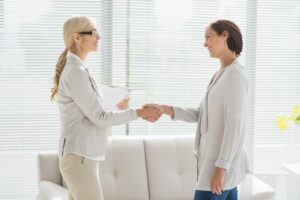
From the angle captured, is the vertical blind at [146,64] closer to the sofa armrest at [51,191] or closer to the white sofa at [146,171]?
the white sofa at [146,171]

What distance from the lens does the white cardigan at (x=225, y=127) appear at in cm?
222

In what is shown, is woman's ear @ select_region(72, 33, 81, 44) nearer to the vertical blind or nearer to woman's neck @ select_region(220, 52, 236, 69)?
woman's neck @ select_region(220, 52, 236, 69)

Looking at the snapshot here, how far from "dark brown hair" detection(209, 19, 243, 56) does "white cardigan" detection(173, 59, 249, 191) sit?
8 centimetres

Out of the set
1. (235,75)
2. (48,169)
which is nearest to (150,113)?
(235,75)

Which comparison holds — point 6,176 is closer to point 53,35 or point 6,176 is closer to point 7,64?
point 7,64

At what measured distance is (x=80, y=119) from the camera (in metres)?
2.45

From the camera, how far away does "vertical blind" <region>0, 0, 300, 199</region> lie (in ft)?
11.6

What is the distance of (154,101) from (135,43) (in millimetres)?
452

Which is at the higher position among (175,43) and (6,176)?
(175,43)

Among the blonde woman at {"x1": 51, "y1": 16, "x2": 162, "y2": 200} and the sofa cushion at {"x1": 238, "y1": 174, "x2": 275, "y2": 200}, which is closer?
the blonde woman at {"x1": 51, "y1": 16, "x2": 162, "y2": 200}

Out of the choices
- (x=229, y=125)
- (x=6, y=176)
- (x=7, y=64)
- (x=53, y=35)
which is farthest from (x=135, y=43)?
(x=229, y=125)

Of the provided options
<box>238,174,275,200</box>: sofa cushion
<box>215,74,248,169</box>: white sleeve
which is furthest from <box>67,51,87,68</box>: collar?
<box>238,174,275,200</box>: sofa cushion

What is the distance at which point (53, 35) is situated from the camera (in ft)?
11.7

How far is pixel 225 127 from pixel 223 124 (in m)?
0.05
